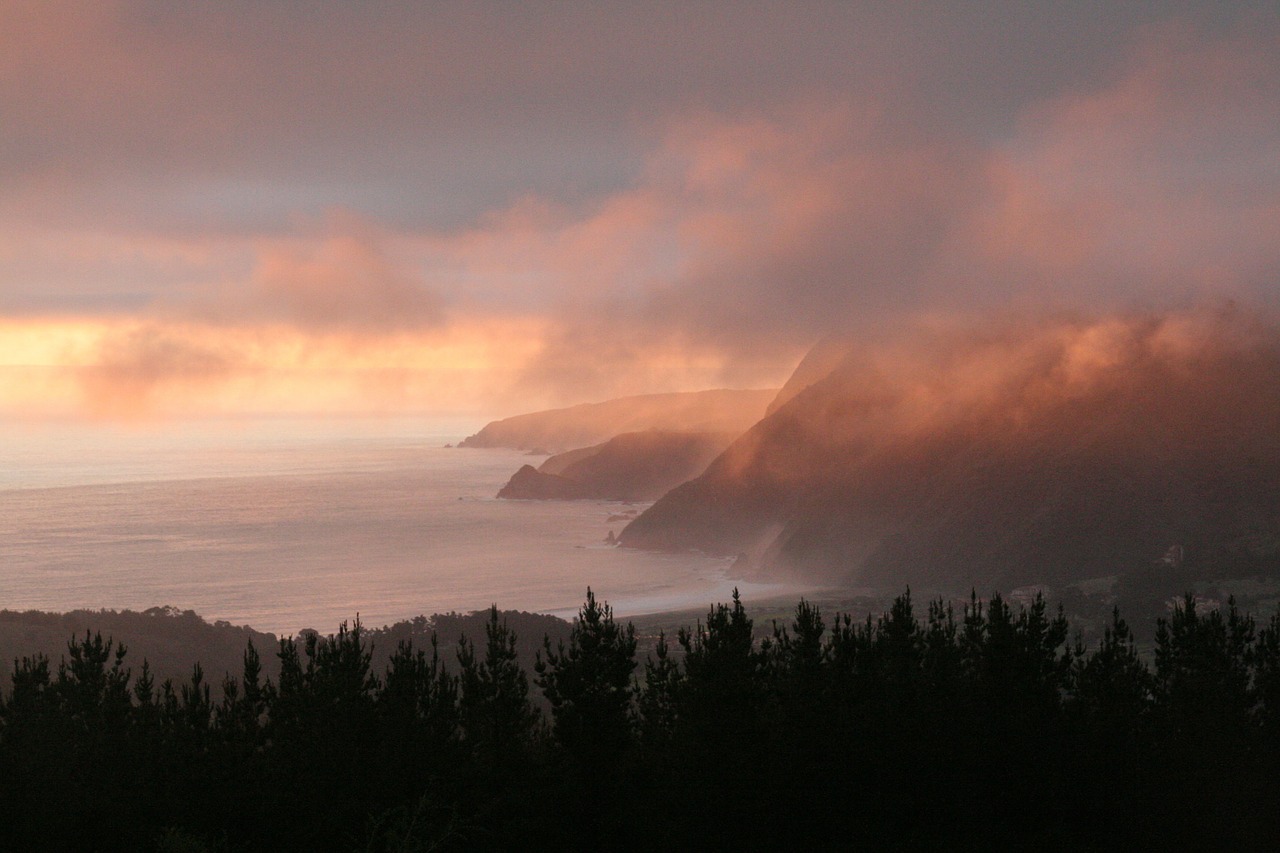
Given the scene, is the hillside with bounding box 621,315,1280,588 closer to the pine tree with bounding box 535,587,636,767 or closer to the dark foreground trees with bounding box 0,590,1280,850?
the dark foreground trees with bounding box 0,590,1280,850

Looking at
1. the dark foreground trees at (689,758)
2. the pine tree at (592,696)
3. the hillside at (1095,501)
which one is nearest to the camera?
the dark foreground trees at (689,758)

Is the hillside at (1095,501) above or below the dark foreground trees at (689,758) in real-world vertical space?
above

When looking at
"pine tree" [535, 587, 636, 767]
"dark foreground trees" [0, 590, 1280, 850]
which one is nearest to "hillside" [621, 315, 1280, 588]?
"dark foreground trees" [0, 590, 1280, 850]

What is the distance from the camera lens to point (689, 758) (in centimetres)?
4491

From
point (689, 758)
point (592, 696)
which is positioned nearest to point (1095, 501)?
point (689, 758)

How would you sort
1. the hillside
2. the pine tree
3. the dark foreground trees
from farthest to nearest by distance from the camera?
the hillside < the pine tree < the dark foreground trees

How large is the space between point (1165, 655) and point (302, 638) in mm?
90732

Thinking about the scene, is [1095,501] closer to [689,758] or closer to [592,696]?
[689,758]

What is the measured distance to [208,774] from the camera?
4625 centimetres

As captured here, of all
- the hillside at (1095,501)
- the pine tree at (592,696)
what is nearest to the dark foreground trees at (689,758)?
the pine tree at (592,696)

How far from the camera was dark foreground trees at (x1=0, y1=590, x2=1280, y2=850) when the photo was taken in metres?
43.8

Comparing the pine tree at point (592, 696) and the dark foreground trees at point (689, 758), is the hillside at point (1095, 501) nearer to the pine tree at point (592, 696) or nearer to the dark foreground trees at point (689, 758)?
the dark foreground trees at point (689, 758)

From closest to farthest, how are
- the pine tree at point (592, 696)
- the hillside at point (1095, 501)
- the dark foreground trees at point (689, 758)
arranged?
1. the dark foreground trees at point (689, 758)
2. the pine tree at point (592, 696)
3. the hillside at point (1095, 501)

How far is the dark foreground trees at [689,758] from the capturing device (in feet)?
144
